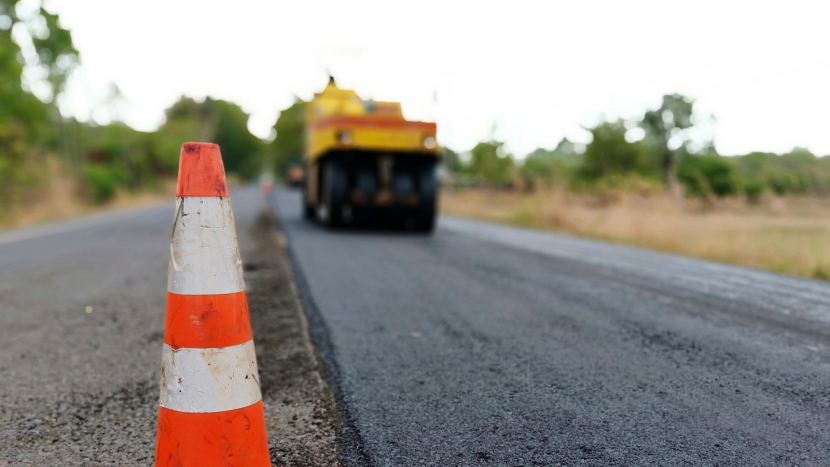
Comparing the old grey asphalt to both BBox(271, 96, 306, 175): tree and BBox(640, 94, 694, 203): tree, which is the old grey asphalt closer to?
BBox(640, 94, 694, 203): tree

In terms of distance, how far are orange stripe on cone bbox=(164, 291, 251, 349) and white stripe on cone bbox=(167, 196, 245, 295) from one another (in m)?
0.03

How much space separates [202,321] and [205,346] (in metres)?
0.07

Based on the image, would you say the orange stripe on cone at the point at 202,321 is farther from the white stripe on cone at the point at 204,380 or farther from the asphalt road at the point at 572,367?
the asphalt road at the point at 572,367

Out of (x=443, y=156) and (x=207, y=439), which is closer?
(x=207, y=439)

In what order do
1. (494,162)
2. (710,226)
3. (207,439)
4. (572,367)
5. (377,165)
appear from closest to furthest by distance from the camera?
(207,439)
(572,367)
(377,165)
(710,226)
(494,162)

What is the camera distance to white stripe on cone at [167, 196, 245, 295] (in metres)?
1.80

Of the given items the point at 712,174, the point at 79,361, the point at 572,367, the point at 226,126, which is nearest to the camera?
the point at 572,367

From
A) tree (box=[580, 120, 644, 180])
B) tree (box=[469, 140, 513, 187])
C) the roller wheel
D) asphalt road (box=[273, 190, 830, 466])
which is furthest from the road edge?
tree (box=[580, 120, 644, 180])

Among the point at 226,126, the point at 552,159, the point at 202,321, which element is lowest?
the point at 202,321

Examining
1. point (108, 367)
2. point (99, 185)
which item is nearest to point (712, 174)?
point (99, 185)

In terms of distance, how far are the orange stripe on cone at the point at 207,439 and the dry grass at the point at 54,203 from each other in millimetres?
14284

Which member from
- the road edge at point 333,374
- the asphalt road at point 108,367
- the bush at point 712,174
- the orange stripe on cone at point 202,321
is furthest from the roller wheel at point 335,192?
the bush at point 712,174

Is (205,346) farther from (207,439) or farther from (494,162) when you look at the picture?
(494,162)

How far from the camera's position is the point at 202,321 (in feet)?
5.82
